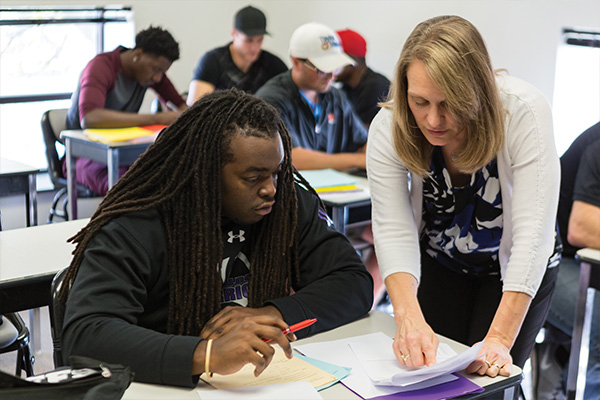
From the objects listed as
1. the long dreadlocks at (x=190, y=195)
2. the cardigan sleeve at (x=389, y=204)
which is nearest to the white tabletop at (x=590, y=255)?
the cardigan sleeve at (x=389, y=204)

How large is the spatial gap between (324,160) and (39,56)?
263 cm

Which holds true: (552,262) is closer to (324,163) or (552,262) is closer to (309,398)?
(309,398)

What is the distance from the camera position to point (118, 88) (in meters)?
4.21

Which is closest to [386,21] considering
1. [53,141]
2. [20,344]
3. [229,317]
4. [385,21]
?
Answer: [385,21]

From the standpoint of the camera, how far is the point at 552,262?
1.71 meters

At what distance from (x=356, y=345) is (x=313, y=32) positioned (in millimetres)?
2178

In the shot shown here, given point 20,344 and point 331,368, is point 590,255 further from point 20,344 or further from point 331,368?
point 20,344

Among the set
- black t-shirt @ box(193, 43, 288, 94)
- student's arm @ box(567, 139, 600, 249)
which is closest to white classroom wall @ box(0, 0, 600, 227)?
black t-shirt @ box(193, 43, 288, 94)

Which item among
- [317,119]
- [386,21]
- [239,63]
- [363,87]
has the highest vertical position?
[386,21]

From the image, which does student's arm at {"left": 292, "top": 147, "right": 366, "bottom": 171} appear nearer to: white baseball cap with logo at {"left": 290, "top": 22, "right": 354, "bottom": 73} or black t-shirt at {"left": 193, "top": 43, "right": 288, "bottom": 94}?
white baseball cap with logo at {"left": 290, "top": 22, "right": 354, "bottom": 73}

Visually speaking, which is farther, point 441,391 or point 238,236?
point 238,236

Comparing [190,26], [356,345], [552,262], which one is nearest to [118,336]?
[356,345]

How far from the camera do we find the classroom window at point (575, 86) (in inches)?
153

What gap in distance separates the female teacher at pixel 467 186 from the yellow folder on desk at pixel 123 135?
2181mm
